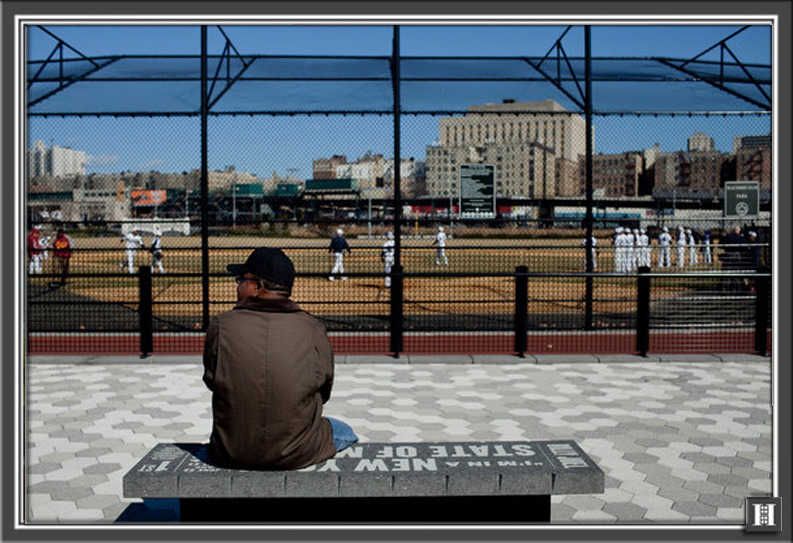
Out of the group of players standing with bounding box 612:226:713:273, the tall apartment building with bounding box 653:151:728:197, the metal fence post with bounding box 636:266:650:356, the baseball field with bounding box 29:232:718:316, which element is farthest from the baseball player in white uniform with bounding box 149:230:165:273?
the tall apartment building with bounding box 653:151:728:197

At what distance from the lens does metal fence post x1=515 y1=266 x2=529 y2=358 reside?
9609mm

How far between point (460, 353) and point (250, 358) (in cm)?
665

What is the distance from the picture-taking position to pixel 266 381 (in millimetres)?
3541

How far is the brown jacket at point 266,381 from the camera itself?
3547 mm

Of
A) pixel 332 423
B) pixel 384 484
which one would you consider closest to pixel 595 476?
pixel 384 484

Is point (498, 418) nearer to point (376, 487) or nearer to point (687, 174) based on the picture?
point (376, 487)

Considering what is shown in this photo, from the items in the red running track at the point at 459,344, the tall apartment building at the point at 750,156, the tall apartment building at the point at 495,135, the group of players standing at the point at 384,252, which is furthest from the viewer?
the tall apartment building at the point at 750,156

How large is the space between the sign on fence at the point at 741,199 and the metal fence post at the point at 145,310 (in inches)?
324

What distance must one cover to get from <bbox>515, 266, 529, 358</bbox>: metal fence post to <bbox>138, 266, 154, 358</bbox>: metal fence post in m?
4.48

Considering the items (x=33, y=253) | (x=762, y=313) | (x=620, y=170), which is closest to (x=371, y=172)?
(x=33, y=253)

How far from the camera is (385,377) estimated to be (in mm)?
8703

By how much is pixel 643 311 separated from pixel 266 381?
284 inches

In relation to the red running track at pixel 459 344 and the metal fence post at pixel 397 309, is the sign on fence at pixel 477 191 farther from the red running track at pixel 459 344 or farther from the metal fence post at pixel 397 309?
the red running track at pixel 459 344

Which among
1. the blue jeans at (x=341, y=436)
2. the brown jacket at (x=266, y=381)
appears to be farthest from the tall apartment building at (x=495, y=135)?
the brown jacket at (x=266, y=381)
